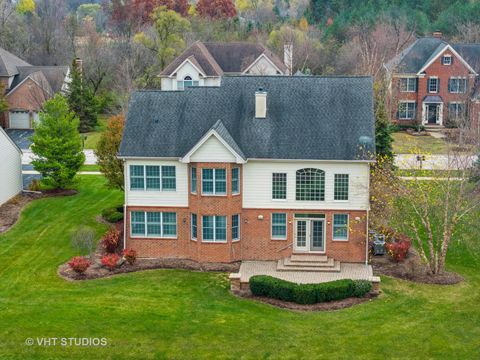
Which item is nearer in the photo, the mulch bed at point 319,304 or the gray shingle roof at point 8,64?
the mulch bed at point 319,304

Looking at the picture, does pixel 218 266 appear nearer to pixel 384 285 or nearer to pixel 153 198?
pixel 153 198

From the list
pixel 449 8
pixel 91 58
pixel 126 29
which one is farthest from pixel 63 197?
pixel 449 8

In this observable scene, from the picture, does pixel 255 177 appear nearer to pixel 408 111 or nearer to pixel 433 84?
pixel 408 111

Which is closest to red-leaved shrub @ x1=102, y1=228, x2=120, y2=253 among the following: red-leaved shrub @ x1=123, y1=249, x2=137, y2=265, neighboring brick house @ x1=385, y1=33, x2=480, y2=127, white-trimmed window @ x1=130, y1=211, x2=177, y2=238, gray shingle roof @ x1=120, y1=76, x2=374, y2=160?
white-trimmed window @ x1=130, y1=211, x2=177, y2=238

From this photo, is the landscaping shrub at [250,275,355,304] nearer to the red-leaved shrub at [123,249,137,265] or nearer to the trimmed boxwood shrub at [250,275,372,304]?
the trimmed boxwood shrub at [250,275,372,304]

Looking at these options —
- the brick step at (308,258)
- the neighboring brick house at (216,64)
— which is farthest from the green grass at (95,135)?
the brick step at (308,258)

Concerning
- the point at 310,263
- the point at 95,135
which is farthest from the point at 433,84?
the point at 310,263

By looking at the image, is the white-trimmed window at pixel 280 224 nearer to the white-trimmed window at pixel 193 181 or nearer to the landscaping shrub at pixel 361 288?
the white-trimmed window at pixel 193 181
